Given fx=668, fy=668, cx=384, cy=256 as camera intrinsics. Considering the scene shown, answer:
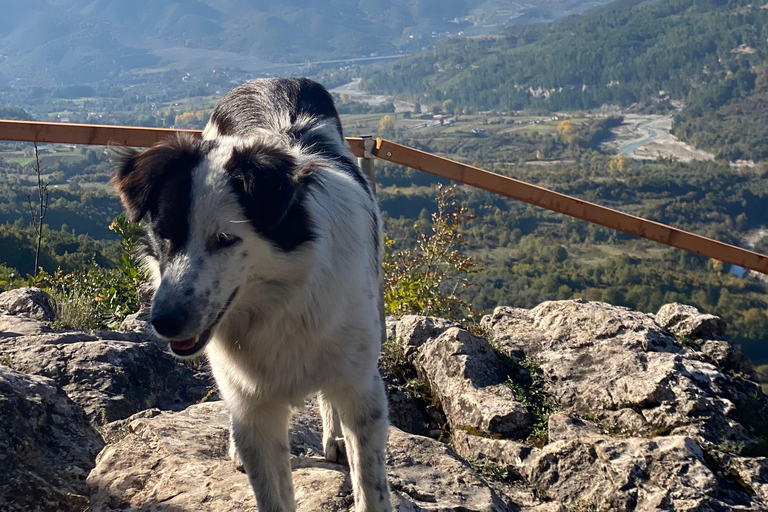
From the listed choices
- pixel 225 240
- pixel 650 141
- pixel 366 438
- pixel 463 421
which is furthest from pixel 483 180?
pixel 650 141

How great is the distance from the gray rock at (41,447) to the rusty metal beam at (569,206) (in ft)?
9.39

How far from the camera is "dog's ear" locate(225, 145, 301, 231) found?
2.61m

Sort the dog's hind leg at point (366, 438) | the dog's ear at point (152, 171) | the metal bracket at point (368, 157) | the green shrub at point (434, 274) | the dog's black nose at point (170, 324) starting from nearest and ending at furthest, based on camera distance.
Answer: the dog's black nose at point (170, 324) → the dog's ear at point (152, 171) → the dog's hind leg at point (366, 438) → the metal bracket at point (368, 157) → the green shrub at point (434, 274)

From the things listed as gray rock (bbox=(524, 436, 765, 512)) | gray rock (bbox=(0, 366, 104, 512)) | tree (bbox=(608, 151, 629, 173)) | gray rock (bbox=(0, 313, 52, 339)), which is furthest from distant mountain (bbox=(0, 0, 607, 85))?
gray rock (bbox=(524, 436, 765, 512))

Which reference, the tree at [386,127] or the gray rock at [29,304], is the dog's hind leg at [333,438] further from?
the tree at [386,127]

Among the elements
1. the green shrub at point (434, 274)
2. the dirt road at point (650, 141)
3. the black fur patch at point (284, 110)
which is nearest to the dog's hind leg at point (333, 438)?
the black fur patch at point (284, 110)

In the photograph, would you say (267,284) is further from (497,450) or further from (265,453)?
(497,450)

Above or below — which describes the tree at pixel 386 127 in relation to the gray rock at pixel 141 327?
above

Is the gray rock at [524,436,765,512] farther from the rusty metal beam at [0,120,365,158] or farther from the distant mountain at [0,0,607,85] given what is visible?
the distant mountain at [0,0,607,85]

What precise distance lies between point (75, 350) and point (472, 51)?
15258 cm

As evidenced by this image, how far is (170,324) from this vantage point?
2.41 m

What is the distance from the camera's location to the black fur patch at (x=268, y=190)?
2.61 metres

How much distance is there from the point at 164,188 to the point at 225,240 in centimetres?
35

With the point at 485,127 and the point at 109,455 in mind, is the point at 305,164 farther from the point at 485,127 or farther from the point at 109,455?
the point at 485,127
